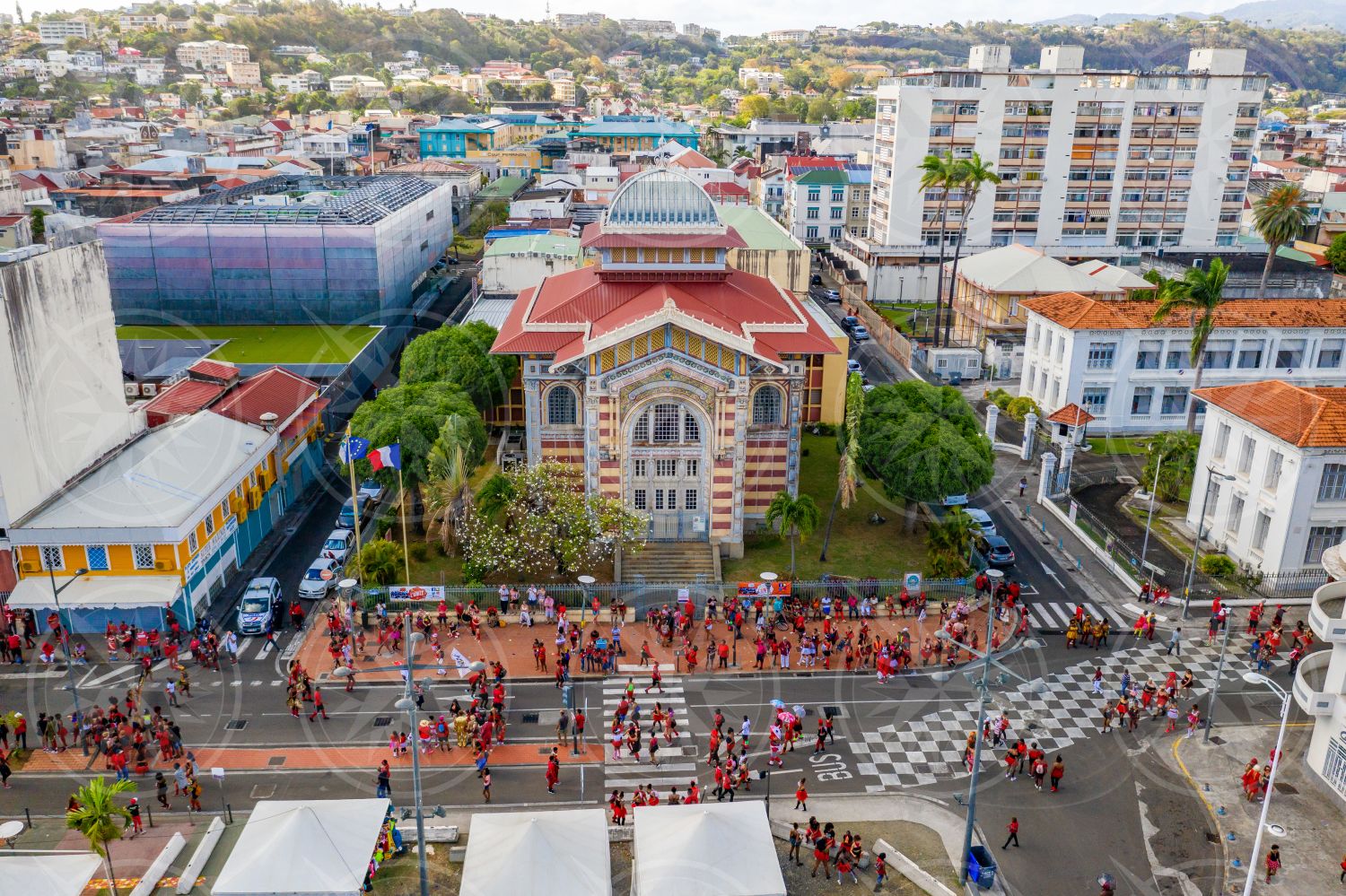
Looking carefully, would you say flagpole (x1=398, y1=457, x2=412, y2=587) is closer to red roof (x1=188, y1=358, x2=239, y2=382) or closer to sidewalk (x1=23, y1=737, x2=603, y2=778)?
sidewalk (x1=23, y1=737, x2=603, y2=778)

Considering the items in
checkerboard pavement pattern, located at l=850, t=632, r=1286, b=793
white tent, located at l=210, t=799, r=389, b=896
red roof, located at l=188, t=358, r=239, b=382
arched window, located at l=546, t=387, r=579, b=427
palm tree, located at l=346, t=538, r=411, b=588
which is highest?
arched window, located at l=546, t=387, r=579, b=427

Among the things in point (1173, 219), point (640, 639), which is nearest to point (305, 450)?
point (640, 639)

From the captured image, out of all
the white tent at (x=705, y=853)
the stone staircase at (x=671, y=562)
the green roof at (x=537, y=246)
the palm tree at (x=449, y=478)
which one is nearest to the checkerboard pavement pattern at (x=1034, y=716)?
the white tent at (x=705, y=853)

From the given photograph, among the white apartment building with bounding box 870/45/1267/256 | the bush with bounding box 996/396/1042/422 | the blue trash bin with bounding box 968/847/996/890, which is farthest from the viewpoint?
the white apartment building with bounding box 870/45/1267/256

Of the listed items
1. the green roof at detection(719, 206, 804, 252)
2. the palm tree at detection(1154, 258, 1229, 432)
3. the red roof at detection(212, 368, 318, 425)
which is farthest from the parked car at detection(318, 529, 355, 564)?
the palm tree at detection(1154, 258, 1229, 432)

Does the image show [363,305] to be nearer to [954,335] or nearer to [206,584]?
[206,584]

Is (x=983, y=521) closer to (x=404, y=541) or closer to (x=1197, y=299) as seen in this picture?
(x=1197, y=299)

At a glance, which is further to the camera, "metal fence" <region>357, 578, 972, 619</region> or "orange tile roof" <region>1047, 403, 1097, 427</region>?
"orange tile roof" <region>1047, 403, 1097, 427</region>
